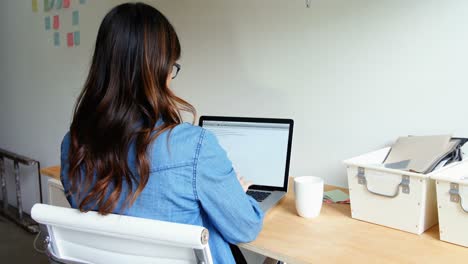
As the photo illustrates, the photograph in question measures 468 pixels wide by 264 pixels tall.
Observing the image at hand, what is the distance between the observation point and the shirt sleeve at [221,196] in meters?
0.89

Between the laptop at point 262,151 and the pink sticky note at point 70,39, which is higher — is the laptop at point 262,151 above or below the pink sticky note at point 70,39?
below

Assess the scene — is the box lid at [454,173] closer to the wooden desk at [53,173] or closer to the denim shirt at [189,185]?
the denim shirt at [189,185]

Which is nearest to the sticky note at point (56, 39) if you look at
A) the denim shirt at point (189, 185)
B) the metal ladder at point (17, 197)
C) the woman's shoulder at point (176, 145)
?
the metal ladder at point (17, 197)

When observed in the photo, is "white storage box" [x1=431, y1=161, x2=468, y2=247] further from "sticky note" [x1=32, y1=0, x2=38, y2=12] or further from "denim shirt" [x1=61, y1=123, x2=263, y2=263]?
"sticky note" [x1=32, y1=0, x2=38, y2=12]

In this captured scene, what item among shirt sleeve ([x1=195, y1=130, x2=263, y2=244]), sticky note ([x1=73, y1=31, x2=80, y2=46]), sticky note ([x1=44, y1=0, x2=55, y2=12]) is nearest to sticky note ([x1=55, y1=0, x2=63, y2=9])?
Answer: sticky note ([x1=44, y1=0, x2=55, y2=12])

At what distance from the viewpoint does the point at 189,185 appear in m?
0.88

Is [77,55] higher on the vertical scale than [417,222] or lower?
higher

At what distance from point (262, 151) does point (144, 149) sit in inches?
26.9

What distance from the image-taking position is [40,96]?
291cm

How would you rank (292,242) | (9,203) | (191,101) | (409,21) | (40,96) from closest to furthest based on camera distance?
(292,242) → (409,21) → (191,101) → (40,96) → (9,203)

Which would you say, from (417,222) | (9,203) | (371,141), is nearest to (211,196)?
(417,222)

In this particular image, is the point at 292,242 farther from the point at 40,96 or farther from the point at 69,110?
the point at 40,96

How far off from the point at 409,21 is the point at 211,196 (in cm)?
92

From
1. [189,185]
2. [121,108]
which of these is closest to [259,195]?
[189,185]
